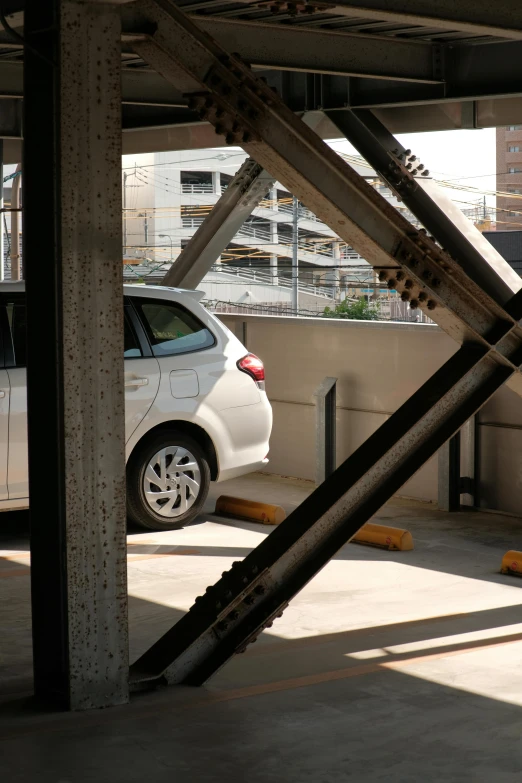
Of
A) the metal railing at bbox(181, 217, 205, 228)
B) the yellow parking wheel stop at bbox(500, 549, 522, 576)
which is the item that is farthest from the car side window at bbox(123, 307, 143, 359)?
the metal railing at bbox(181, 217, 205, 228)

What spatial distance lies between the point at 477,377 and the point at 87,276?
2.09m

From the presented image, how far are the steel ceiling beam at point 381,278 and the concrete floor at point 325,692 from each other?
13.9 inches

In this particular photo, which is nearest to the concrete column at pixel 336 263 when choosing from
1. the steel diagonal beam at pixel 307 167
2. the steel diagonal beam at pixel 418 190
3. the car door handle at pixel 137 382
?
the car door handle at pixel 137 382

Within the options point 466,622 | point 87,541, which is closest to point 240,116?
point 87,541

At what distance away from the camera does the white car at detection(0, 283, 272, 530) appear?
880cm

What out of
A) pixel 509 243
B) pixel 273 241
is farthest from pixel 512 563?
pixel 273 241

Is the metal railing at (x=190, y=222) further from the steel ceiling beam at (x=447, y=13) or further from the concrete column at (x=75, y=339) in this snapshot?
the concrete column at (x=75, y=339)

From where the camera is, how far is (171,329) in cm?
916

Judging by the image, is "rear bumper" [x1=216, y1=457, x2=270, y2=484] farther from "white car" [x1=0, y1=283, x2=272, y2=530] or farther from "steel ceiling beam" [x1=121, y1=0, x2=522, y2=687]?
"steel ceiling beam" [x1=121, y1=0, x2=522, y2=687]

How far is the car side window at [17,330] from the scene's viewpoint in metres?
8.45

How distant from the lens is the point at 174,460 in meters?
9.01

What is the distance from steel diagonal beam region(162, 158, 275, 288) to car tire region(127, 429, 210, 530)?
110 inches

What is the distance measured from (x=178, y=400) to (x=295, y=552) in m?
4.07

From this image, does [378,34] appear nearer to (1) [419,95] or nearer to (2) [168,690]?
(1) [419,95]
